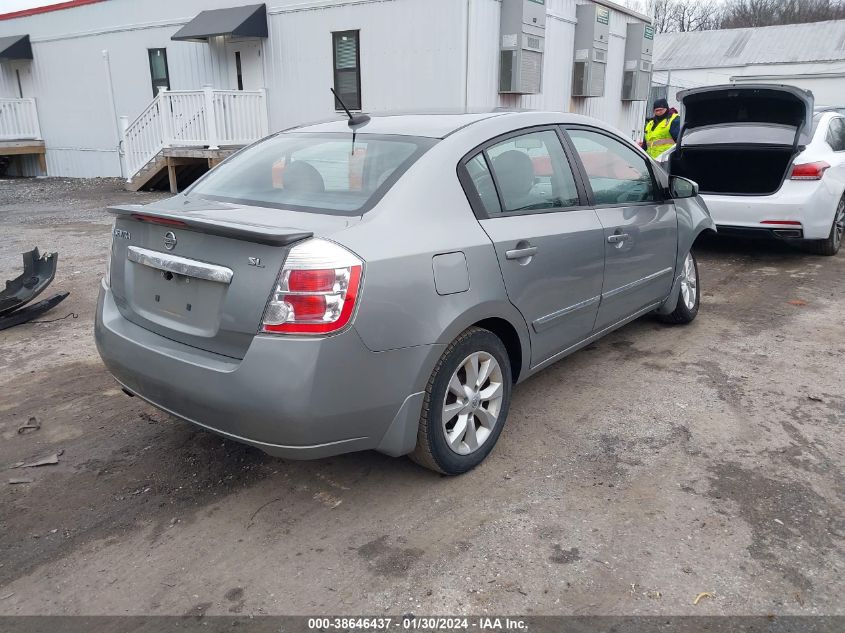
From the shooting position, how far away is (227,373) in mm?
2525

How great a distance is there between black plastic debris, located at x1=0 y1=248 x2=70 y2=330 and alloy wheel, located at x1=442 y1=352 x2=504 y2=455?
4.17 meters

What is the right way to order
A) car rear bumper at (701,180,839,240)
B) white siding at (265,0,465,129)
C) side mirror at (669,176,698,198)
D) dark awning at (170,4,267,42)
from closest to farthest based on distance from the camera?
side mirror at (669,176,698,198) → car rear bumper at (701,180,839,240) → white siding at (265,0,465,129) → dark awning at (170,4,267,42)

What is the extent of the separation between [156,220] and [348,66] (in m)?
11.0

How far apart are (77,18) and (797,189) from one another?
57.8ft

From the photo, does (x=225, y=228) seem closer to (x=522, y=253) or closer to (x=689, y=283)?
(x=522, y=253)

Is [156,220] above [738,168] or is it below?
above

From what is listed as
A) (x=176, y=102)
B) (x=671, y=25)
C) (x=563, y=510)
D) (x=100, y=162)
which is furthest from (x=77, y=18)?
(x=671, y=25)

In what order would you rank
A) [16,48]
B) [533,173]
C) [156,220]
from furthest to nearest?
[16,48] → [533,173] → [156,220]

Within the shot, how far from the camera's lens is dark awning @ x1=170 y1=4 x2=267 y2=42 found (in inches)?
516

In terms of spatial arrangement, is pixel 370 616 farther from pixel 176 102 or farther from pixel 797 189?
pixel 176 102

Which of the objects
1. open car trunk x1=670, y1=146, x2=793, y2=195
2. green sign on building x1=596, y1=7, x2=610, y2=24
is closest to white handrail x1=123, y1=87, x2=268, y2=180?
green sign on building x1=596, y1=7, x2=610, y2=24

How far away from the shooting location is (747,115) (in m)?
7.57

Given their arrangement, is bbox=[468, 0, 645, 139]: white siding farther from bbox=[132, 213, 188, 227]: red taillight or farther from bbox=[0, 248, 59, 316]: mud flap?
bbox=[132, 213, 188, 227]: red taillight

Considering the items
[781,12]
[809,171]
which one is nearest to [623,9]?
[809,171]
